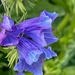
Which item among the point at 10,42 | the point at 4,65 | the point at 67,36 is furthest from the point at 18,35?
the point at 67,36

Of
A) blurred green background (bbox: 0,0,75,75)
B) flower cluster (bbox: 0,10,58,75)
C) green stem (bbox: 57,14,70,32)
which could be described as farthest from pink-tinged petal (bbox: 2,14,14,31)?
green stem (bbox: 57,14,70,32)

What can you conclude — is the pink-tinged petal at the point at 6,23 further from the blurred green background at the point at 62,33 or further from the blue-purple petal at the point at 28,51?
the blurred green background at the point at 62,33

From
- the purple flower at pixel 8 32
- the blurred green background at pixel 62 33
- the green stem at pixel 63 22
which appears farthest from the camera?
the green stem at pixel 63 22

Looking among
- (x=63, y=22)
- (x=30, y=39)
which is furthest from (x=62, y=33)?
(x=30, y=39)

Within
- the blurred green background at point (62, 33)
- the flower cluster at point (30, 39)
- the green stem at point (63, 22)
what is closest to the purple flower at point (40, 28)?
the flower cluster at point (30, 39)

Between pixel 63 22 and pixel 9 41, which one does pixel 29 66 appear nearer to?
pixel 9 41

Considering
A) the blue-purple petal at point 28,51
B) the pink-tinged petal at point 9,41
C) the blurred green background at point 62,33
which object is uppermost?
the pink-tinged petal at point 9,41

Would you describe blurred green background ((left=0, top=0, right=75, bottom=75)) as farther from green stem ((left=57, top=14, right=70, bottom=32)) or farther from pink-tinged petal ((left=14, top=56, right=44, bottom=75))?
pink-tinged petal ((left=14, top=56, right=44, bottom=75))

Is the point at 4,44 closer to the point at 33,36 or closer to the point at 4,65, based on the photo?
the point at 33,36
